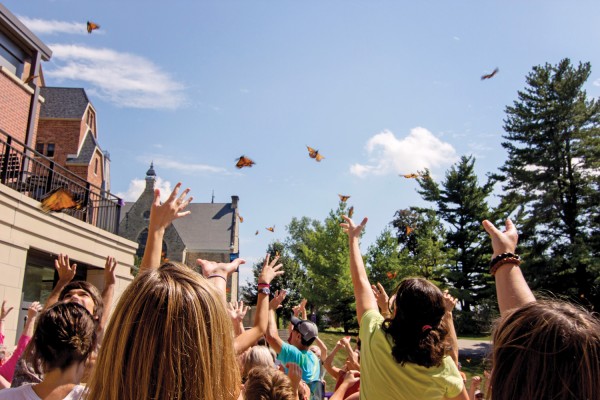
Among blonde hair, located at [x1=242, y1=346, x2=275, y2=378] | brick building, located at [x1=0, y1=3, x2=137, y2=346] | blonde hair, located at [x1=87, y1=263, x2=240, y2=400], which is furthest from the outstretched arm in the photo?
brick building, located at [x1=0, y1=3, x2=137, y2=346]

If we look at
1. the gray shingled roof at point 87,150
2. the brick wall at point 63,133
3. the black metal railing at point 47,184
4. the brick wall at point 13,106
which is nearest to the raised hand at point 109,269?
the black metal railing at point 47,184

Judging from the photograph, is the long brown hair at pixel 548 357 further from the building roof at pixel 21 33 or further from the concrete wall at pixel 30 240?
the building roof at pixel 21 33

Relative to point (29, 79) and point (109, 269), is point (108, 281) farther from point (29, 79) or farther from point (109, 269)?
point (29, 79)

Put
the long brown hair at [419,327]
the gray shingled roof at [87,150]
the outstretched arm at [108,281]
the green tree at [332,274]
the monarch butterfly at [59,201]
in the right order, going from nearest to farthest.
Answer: the long brown hair at [419,327]
the outstretched arm at [108,281]
the monarch butterfly at [59,201]
the gray shingled roof at [87,150]
the green tree at [332,274]

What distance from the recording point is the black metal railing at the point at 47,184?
10.9 m

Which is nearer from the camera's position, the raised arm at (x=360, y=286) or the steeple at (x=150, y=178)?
the raised arm at (x=360, y=286)

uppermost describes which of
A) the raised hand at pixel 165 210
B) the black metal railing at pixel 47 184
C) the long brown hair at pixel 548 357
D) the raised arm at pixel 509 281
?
the black metal railing at pixel 47 184

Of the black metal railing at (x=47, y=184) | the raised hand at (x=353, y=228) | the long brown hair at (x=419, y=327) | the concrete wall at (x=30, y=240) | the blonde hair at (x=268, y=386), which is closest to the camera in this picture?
the long brown hair at (x=419, y=327)

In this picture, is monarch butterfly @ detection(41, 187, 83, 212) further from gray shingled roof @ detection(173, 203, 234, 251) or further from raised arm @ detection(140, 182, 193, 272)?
gray shingled roof @ detection(173, 203, 234, 251)

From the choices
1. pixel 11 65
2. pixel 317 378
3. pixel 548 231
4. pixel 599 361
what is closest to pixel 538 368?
pixel 599 361

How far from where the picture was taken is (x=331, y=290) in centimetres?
4034

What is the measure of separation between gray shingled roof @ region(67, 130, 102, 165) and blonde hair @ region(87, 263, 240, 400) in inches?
1410

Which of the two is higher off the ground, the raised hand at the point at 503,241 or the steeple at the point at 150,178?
the steeple at the point at 150,178

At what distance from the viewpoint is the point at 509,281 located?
209cm
